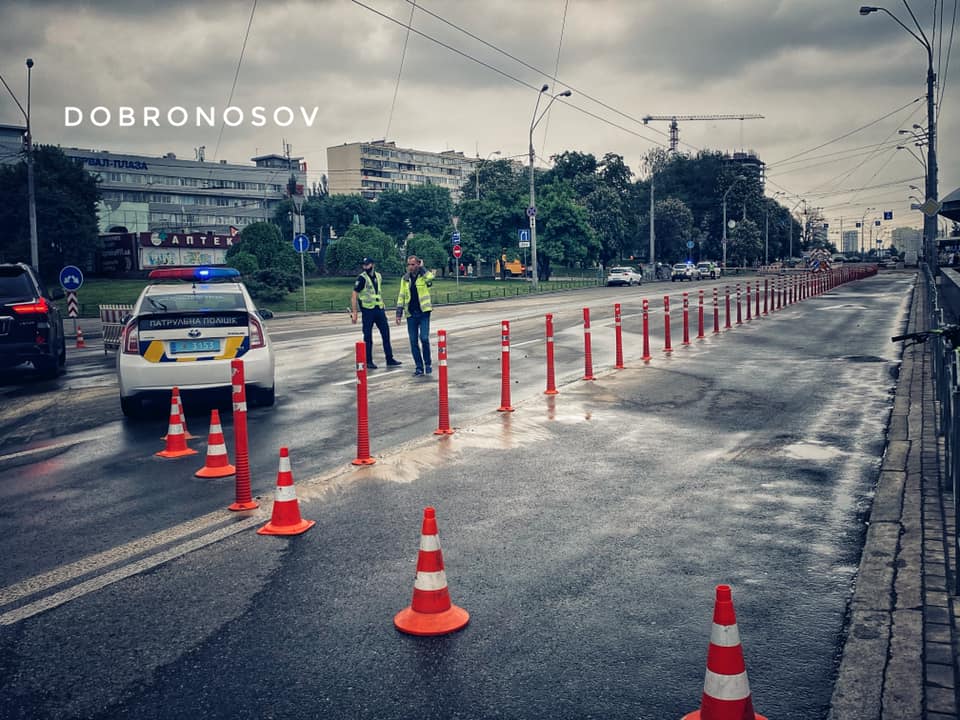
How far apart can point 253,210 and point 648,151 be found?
55054mm

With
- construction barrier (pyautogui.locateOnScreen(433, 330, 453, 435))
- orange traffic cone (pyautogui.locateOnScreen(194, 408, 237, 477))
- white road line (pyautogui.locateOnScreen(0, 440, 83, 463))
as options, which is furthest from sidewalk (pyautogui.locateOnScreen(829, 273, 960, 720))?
white road line (pyautogui.locateOnScreen(0, 440, 83, 463))

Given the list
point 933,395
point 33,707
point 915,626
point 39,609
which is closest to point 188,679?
point 33,707

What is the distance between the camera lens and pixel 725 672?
3.18 m

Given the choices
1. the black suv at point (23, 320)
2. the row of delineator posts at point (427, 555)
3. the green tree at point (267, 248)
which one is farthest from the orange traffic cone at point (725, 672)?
the green tree at point (267, 248)

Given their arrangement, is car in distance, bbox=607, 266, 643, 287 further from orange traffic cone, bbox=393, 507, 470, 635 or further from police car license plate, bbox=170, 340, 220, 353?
orange traffic cone, bbox=393, 507, 470, 635

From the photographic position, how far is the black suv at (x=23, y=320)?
47.8 feet

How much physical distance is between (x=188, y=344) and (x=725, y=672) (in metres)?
8.52

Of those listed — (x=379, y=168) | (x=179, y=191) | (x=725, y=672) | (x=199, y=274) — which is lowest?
(x=725, y=672)

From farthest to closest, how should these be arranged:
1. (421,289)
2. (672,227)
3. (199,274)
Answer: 1. (672,227)
2. (421,289)
3. (199,274)

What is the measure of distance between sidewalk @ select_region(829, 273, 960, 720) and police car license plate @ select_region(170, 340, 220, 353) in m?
7.19

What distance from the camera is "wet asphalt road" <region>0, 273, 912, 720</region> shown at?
3.83m

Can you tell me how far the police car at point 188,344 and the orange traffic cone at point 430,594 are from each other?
22.1 ft

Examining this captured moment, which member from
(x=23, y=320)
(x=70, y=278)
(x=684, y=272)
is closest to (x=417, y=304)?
(x=23, y=320)

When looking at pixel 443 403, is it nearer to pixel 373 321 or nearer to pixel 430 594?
pixel 430 594
